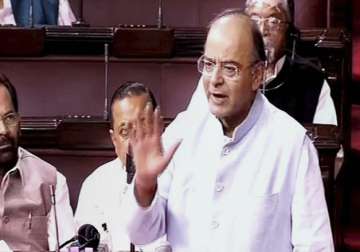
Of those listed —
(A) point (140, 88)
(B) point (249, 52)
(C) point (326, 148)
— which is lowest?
(C) point (326, 148)

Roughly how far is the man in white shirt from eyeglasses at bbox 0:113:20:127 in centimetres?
67

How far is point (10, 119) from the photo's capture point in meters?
2.02

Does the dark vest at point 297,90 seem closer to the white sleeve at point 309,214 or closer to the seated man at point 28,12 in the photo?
the white sleeve at point 309,214

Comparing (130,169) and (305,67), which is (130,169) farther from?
(305,67)

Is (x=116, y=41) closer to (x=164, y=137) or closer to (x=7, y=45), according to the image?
(x=7, y=45)

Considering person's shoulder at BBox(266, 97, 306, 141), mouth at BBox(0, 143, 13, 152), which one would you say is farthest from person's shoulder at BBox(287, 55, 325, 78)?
person's shoulder at BBox(266, 97, 306, 141)

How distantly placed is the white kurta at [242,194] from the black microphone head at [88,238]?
15 cm

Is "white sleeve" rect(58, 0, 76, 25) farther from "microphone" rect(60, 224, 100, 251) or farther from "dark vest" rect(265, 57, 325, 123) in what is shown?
"microphone" rect(60, 224, 100, 251)

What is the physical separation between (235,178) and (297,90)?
44.9 inches

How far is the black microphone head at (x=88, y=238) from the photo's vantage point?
1522 millimetres

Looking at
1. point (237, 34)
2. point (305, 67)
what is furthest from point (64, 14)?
point (237, 34)

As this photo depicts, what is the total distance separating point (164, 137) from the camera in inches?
57.2

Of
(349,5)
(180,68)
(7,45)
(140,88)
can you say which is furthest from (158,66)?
(349,5)

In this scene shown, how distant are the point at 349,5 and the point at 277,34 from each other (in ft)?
4.07
